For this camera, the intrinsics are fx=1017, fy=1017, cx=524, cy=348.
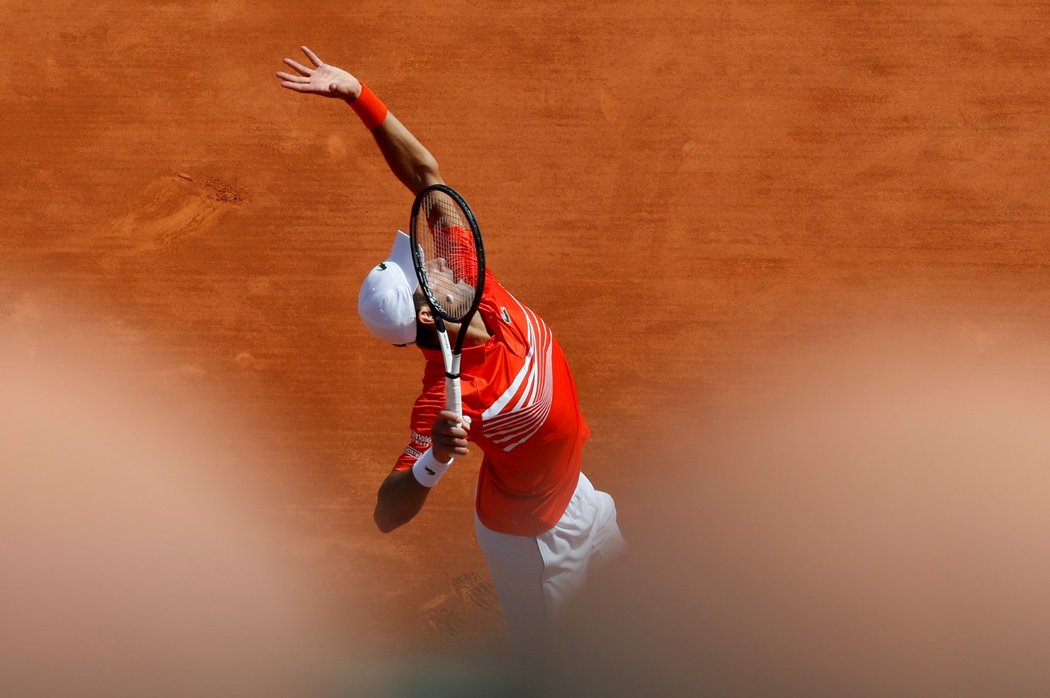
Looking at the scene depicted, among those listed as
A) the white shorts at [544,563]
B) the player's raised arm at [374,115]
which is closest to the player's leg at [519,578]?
the white shorts at [544,563]

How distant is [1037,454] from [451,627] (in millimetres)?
3540

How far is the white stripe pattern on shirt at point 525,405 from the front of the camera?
3.93m

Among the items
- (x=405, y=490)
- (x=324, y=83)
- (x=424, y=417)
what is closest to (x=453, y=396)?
(x=424, y=417)

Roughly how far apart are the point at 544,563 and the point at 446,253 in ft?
4.63

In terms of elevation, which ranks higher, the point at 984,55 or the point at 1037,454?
the point at 984,55

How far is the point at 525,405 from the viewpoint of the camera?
3.98 meters

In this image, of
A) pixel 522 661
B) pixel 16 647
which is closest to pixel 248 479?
pixel 16 647

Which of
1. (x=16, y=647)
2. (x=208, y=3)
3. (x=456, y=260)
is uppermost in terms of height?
(x=208, y=3)

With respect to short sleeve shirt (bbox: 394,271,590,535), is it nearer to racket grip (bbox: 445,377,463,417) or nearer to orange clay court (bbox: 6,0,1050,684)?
racket grip (bbox: 445,377,463,417)

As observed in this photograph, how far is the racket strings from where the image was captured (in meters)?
3.95

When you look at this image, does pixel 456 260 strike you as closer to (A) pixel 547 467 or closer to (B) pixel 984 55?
(A) pixel 547 467

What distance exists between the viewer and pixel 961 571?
498 cm

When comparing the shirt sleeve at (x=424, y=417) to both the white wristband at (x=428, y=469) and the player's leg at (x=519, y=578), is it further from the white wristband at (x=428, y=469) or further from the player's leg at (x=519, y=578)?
the player's leg at (x=519, y=578)

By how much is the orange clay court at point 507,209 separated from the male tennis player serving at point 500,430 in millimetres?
1214
